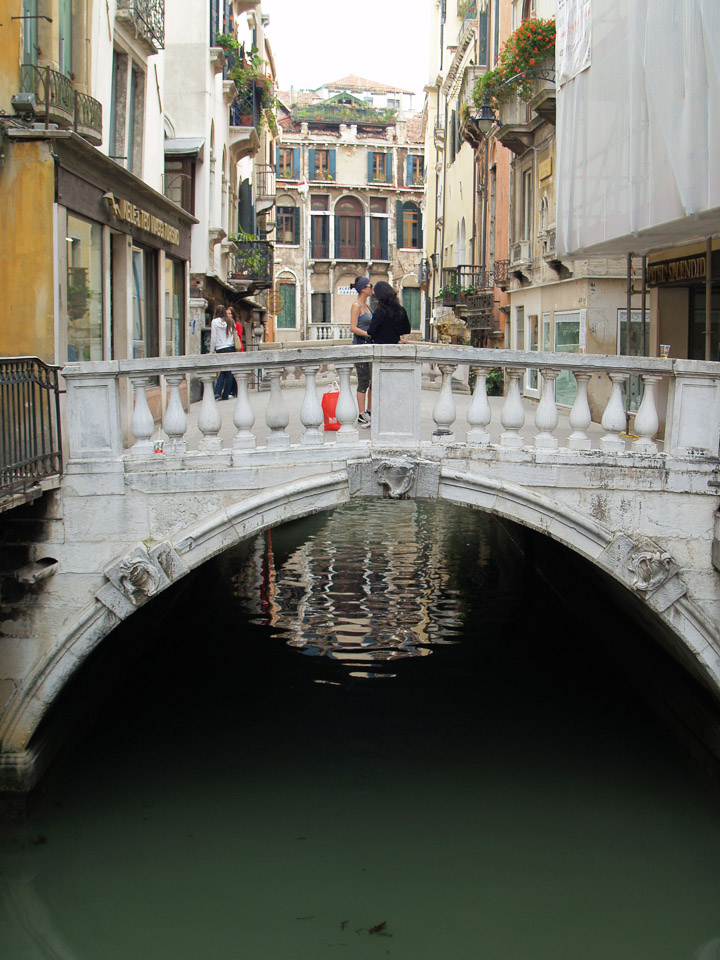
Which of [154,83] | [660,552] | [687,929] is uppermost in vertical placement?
[154,83]

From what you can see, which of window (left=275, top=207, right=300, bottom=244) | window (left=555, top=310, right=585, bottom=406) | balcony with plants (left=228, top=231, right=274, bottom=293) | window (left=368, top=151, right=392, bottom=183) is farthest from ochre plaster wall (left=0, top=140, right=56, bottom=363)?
window (left=368, top=151, right=392, bottom=183)

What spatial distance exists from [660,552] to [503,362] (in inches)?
63.5

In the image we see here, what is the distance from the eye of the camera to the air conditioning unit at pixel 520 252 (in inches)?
704

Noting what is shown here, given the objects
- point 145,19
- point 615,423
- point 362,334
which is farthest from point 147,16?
point 615,423

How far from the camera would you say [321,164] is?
4872 cm

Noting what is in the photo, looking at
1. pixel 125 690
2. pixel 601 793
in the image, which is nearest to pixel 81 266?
pixel 125 690

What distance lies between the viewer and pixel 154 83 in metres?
13.0

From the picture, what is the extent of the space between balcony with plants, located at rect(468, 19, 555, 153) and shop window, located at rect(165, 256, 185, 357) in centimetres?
570

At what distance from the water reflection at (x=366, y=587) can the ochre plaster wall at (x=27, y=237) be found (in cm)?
433

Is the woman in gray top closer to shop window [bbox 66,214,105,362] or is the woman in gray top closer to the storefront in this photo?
shop window [bbox 66,214,105,362]

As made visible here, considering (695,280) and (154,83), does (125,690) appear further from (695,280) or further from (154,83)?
(154,83)

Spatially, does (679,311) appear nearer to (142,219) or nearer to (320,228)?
(142,219)

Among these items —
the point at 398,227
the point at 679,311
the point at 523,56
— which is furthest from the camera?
the point at 398,227

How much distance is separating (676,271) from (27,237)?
642cm
